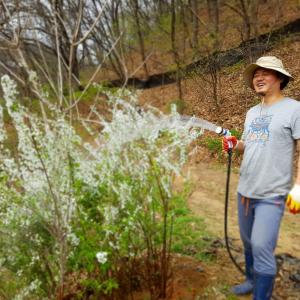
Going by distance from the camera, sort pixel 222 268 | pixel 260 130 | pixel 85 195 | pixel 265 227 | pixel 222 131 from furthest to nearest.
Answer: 1. pixel 222 268
2. pixel 85 195
3. pixel 265 227
4. pixel 260 130
5. pixel 222 131

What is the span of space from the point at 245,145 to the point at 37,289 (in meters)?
Answer: 1.49

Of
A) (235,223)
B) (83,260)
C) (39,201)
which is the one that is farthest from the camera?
(235,223)

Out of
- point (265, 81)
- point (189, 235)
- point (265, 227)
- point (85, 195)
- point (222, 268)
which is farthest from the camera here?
point (189, 235)

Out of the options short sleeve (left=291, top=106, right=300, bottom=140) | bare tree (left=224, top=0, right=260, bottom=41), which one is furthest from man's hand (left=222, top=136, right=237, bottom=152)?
bare tree (left=224, top=0, right=260, bottom=41)

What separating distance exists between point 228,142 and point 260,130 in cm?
19

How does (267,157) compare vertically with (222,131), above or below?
below

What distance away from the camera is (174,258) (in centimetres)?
311

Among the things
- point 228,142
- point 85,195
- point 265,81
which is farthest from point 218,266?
point 265,81

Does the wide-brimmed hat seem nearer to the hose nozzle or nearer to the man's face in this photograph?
the man's face

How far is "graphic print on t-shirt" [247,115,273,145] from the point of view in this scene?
158 centimetres

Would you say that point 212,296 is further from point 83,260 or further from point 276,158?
point 276,158

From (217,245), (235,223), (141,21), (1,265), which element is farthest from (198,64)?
(235,223)

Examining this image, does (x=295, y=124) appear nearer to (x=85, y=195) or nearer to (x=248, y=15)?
(x=248, y=15)

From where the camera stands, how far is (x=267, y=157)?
162 centimetres
